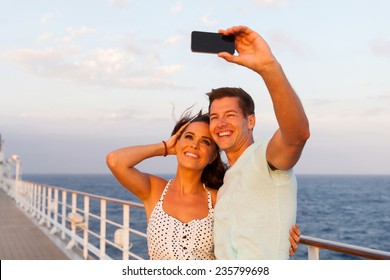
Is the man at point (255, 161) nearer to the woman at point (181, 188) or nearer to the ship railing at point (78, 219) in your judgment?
the woman at point (181, 188)

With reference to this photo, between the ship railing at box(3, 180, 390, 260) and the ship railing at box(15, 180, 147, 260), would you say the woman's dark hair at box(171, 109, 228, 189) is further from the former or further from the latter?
the ship railing at box(15, 180, 147, 260)

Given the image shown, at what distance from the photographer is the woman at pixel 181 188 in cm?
205

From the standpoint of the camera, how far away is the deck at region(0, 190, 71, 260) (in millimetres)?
6363

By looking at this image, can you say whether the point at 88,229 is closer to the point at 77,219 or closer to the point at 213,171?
the point at 77,219

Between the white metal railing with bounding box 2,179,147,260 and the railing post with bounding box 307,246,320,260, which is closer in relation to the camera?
the railing post with bounding box 307,246,320,260

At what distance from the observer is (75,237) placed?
644 cm

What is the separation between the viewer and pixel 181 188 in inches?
87.6

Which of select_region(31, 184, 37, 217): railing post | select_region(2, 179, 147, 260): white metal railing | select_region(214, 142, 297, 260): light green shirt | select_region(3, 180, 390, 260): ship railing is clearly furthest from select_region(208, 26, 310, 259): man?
select_region(31, 184, 37, 217): railing post

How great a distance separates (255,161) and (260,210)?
0.14 metres

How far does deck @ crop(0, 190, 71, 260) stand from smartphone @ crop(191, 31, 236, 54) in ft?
16.7

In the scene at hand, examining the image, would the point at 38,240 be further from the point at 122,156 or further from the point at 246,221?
the point at 246,221

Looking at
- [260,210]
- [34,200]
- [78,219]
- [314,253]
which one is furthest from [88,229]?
[260,210]
